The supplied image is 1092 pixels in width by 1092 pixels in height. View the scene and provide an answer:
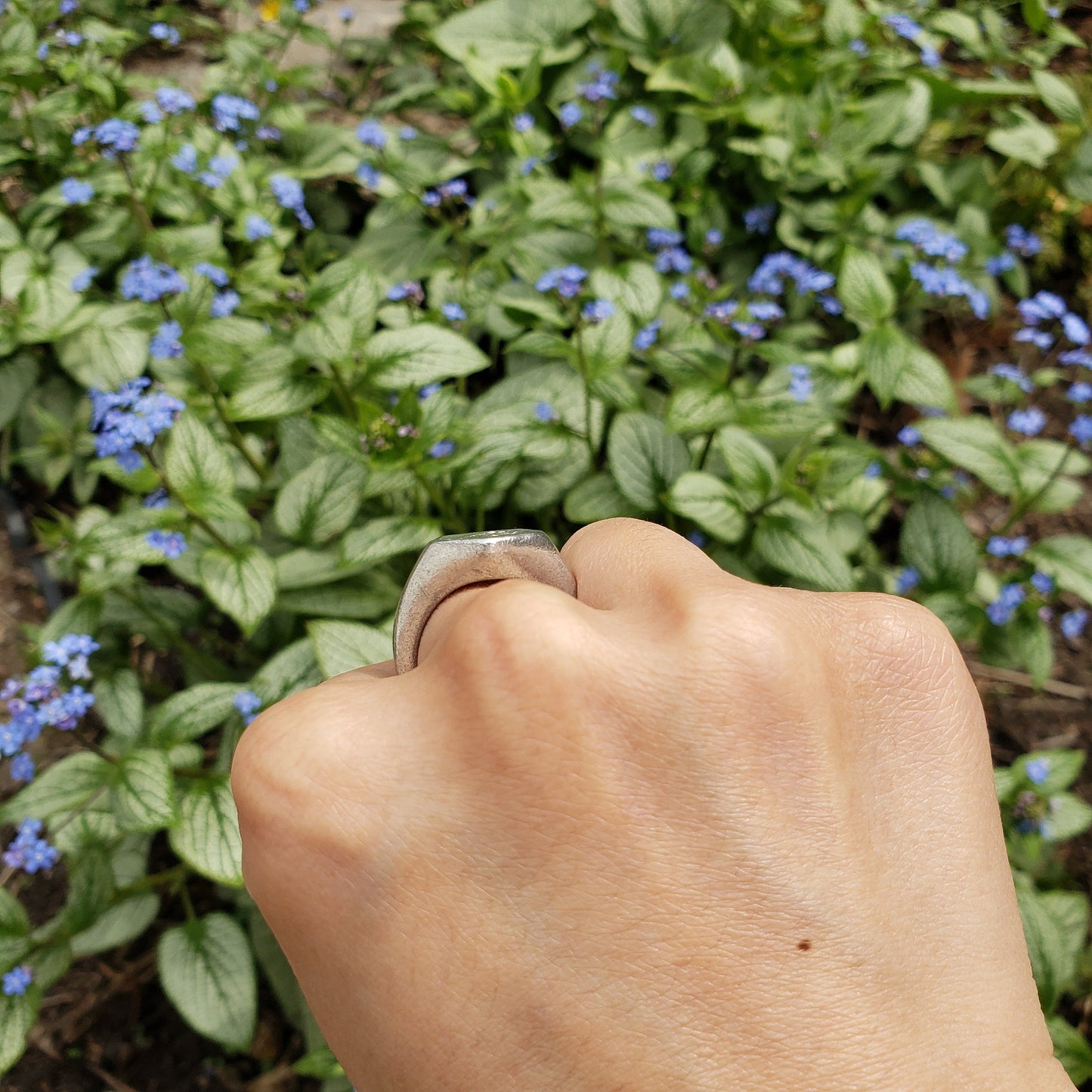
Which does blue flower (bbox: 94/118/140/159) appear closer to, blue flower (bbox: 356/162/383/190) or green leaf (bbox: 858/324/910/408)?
blue flower (bbox: 356/162/383/190)

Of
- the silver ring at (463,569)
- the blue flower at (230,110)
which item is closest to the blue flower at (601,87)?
→ the blue flower at (230,110)

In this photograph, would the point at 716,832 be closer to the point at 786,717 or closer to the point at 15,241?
the point at 786,717

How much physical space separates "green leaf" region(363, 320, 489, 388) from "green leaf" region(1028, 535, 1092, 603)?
1.86 m

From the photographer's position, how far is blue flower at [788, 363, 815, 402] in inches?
96.4

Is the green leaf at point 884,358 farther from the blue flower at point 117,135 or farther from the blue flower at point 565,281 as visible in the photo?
the blue flower at point 117,135

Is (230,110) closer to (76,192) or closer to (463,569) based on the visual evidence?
(76,192)

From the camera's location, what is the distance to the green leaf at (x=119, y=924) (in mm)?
2277

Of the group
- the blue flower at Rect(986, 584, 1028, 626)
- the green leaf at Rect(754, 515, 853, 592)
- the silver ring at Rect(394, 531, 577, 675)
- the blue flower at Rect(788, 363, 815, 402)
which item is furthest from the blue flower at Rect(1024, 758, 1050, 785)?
the silver ring at Rect(394, 531, 577, 675)

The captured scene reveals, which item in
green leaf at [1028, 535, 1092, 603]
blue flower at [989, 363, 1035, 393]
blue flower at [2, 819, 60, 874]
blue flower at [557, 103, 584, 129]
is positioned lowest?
blue flower at [2, 819, 60, 874]

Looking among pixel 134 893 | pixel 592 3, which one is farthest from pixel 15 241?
pixel 592 3

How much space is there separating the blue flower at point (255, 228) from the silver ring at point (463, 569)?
2085 mm

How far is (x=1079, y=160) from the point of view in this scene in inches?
143

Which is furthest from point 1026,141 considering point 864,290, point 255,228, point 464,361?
point 255,228

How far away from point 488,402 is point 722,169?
1841 millimetres
